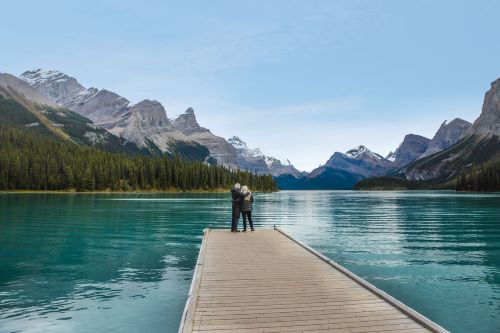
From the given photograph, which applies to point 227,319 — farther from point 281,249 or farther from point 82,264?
point 82,264

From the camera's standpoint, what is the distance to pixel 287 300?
1686 cm

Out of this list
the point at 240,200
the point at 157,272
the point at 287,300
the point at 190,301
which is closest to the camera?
the point at 190,301

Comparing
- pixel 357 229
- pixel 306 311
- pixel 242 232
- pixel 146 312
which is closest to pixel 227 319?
pixel 306 311

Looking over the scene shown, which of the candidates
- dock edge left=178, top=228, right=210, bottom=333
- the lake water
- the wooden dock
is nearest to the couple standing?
the lake water

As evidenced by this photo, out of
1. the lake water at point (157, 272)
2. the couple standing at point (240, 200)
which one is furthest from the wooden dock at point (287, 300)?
the couple standing at point (240, 200)

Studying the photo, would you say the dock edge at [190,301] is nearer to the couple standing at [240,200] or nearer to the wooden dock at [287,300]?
the wooden dock at [287,300]

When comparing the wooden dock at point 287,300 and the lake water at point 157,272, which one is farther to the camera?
the lake water at point 157,272

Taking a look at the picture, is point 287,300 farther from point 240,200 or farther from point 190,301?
point 240,200

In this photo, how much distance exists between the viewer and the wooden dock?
13867 millimetres

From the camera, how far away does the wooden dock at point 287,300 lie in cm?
1387

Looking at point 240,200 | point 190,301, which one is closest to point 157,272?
point 190,301

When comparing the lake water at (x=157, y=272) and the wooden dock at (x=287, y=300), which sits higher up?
the wooden dock at (x=287, y=300)

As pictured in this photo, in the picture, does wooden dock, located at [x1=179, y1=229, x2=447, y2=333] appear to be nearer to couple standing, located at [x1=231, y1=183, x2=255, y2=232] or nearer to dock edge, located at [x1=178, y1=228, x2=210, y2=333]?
dock edge, located at [x1=178, y1=228, x2=210, y2=333]

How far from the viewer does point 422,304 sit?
842 inches
